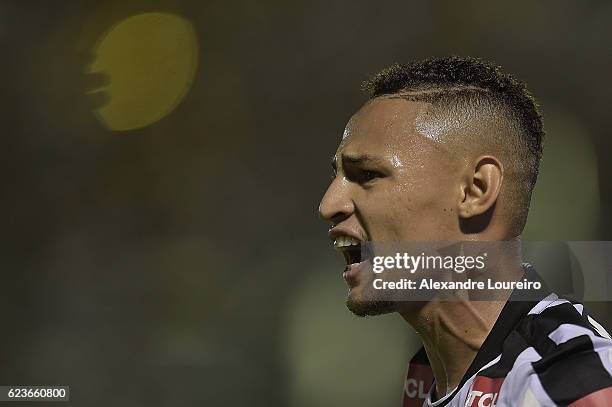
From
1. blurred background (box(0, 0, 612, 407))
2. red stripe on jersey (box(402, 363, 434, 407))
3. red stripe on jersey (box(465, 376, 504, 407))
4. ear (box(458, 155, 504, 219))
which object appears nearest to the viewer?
red stripe on jersey (box(465, 376, 504, 407))

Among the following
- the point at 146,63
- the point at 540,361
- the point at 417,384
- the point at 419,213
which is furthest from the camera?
the point at 146,63

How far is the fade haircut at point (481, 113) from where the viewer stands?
1126mm

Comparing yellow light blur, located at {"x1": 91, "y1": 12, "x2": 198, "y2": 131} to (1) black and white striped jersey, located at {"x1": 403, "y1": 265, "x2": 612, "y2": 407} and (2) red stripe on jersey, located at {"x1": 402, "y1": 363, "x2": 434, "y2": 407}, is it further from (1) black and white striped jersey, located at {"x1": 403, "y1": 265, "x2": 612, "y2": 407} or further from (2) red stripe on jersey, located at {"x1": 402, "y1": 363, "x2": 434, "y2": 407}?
(1) black and white striped jersey, located at {"x1": 403, "y1": 265, "x2": 612, "y2": 407}

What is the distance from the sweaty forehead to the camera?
1.12 m

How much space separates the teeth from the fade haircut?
0.62 feet

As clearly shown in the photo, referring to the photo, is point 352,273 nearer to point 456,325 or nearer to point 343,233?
point 343,233

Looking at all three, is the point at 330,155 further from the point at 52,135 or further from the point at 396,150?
the point at 396,150

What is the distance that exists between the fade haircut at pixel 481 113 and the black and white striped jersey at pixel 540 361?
0.47 feet

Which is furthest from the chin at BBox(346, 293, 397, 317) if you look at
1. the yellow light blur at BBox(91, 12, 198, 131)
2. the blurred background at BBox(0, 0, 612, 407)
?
the yellow light blur at BBox(91, 12, 198, 131)

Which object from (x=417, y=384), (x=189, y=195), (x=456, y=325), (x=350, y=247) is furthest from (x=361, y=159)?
(x=189, y=195)

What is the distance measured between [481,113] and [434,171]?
0.12 meters

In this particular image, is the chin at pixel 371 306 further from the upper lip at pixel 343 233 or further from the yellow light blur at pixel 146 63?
the yellow light blur at pixel 146 63

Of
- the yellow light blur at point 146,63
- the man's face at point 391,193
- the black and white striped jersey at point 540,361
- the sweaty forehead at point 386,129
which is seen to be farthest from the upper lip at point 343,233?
the yellow light blur at point 146,63

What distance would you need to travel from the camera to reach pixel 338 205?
1.15 meters
